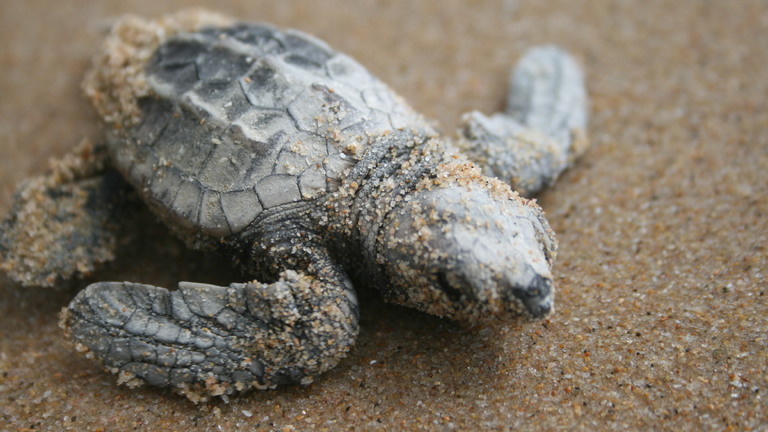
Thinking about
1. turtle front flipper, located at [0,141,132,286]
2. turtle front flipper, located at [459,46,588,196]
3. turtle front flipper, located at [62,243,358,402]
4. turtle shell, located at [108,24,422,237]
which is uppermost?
turtle front flipper, located at [459,46,588,196]

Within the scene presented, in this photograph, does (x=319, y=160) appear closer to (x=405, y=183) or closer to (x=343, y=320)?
(x=405, y=183)

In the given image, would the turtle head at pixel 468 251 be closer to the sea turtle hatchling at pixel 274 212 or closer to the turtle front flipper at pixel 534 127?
the sea turtle hatchling at pixel 274 212

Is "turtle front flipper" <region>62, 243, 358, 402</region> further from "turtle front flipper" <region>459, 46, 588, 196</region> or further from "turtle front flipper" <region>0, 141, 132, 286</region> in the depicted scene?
"turtle front flipper" <region>459, 46, 588, 196</region>

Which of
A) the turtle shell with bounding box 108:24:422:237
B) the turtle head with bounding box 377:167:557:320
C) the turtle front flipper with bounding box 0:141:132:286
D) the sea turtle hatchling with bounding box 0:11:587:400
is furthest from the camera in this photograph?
the turtle front flipper with bounding box 0:141:132:286

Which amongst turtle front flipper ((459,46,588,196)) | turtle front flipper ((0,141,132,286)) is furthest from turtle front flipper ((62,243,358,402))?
turtle front flipper ((459,46,588,196))

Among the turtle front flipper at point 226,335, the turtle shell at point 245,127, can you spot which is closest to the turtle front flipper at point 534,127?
the turtle shell at point 245,127

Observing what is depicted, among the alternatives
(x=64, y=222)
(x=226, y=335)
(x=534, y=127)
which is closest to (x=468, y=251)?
(x=226, y=335)

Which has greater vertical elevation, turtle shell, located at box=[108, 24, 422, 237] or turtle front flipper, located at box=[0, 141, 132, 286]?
turtle shell, located at box=[108, 24, 422, 237]

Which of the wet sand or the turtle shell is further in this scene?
the turtle shell
